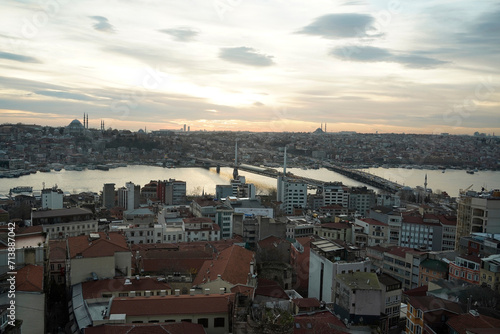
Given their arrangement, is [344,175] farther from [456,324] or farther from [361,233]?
[456,324]

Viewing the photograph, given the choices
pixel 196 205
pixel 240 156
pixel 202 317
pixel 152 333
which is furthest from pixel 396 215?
pixel 240 156

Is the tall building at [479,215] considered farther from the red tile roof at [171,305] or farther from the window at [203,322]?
the window at [203,322]

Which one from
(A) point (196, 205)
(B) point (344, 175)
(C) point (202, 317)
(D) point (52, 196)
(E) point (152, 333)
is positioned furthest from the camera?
(B) point (344, 175)

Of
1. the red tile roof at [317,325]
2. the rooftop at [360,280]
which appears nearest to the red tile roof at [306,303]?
the rooftop at [360,280]

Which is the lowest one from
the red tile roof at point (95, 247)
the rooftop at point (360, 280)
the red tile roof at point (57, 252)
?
the red tile roof at point (57, 252)

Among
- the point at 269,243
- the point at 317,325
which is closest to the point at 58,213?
the point at 269,243

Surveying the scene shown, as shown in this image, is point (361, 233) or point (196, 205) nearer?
point (361, 233)

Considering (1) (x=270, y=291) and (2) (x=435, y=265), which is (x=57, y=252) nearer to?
(1) (x=270, y=291)
